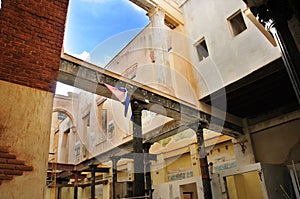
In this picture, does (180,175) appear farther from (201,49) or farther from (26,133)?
(26,133)

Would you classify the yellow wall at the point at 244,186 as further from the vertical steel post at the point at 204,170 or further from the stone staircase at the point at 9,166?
the stone staircase at the point at 9,166

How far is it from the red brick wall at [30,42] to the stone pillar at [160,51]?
5.19 meters

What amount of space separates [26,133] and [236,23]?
27.2 ft

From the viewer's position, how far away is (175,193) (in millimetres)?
10062

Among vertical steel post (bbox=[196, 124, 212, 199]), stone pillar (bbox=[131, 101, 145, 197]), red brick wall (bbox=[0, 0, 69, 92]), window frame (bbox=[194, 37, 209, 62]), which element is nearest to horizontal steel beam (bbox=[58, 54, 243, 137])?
stone pillar (bbox=[131, 101, 145, 197])

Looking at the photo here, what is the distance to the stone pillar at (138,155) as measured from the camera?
616cm

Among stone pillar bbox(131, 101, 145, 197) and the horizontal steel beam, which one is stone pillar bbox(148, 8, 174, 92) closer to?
the horizontal steel beam

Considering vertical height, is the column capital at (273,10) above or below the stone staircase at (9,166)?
above

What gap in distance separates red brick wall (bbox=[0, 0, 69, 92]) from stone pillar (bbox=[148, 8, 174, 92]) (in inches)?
204

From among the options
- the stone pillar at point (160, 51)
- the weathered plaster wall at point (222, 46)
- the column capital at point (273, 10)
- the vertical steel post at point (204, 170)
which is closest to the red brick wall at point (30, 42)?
the column capital at point (273, 10)

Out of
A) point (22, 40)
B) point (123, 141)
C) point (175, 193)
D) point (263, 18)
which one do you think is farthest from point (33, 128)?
point (123, 141)

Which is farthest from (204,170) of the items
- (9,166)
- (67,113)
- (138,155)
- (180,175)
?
(67,113)

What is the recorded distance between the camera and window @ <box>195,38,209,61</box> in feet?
32.5

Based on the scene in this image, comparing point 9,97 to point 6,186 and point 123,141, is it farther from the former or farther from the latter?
point 123,141
